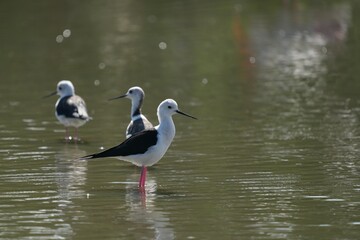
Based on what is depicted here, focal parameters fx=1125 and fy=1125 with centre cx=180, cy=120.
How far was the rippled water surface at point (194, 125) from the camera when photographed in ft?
39.3

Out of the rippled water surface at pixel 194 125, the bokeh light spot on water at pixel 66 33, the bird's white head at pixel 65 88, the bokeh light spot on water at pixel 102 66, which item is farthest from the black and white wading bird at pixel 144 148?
the bokeh light spot on water at pixel 66 33

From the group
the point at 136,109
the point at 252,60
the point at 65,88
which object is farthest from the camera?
the point at 252,60

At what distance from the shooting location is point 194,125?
18.5 meters

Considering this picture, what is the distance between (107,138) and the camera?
17453 mm

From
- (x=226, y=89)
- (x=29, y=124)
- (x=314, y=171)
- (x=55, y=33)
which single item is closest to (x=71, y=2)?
(x=55, y=33)

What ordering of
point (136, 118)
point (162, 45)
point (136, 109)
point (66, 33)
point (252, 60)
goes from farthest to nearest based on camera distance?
point (66, 33) < point (162, 45) < point (252, 60) < point (136, 109) < point (136, 118)

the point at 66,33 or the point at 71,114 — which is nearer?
the point at 71,114

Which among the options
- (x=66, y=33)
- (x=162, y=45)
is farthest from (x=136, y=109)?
(x=66, y=33)

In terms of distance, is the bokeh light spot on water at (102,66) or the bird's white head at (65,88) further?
the bokeh light spot on water at (102,66)

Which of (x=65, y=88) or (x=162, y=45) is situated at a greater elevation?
(x=65, y=88)

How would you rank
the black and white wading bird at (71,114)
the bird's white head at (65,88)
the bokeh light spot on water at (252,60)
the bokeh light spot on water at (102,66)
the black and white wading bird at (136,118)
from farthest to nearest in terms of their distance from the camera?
1. the bokeh light spot on water at (252,60)
2. the bokeh light spot on water at (102,66)
3. the bird's white head at (65,88)
4. the black and white wading bird at (71,114)
5. the black and white wading bird at (136,118)

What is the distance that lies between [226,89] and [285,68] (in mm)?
3443

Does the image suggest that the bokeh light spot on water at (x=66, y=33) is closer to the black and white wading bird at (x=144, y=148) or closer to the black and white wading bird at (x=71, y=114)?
the black and white wading bird at (x=71, y=114)

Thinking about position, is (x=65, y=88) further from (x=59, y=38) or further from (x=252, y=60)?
(x=59, y=38)
